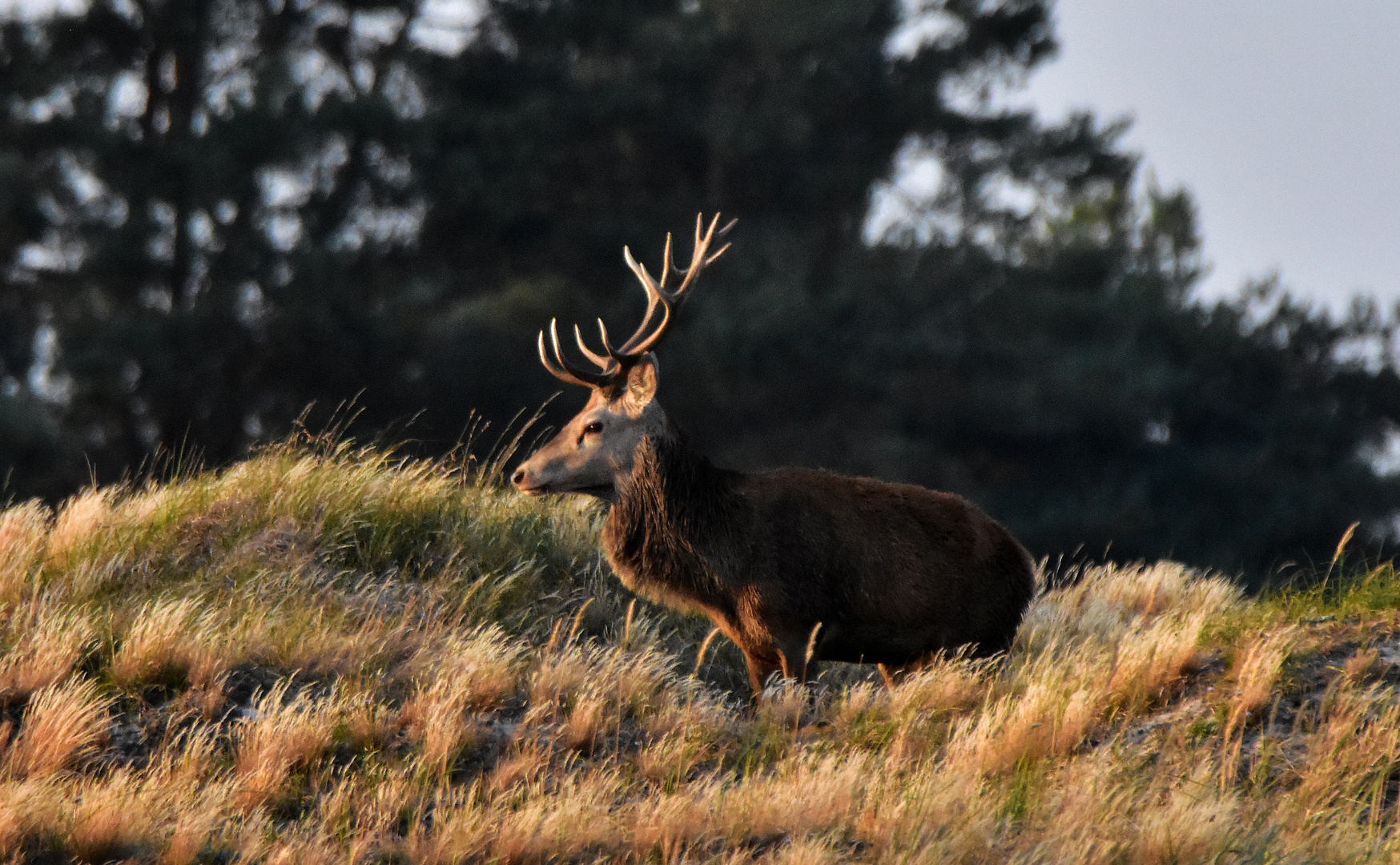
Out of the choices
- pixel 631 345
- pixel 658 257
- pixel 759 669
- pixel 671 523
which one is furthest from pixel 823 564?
pixel 658 257

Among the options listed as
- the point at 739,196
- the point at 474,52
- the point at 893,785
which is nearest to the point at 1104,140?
the point at 739,196

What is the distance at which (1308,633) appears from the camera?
22.1ft

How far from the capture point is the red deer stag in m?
6.61

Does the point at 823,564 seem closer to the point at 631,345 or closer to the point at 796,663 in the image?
the point at 796,663

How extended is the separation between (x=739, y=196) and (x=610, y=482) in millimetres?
16869

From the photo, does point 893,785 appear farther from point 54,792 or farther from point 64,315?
point 64,315

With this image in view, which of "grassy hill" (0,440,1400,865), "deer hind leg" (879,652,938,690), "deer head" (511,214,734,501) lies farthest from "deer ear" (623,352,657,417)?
"deer hind leg" (879,652,938,690)

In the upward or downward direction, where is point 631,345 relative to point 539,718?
upward

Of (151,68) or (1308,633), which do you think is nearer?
(1308,633)

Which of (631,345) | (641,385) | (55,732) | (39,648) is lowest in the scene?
(55,732)

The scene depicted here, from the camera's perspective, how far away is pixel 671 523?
22.6 feet

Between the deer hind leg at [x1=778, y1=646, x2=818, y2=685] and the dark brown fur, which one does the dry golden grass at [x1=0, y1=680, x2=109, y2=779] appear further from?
the deer hind leg at [x1=778, y1=646, x2=818, y2=685]

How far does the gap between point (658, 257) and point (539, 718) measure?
16216 millimetres

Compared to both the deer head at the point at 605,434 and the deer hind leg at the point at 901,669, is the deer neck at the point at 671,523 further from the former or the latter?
the deer hind leg at the point at 901,669
